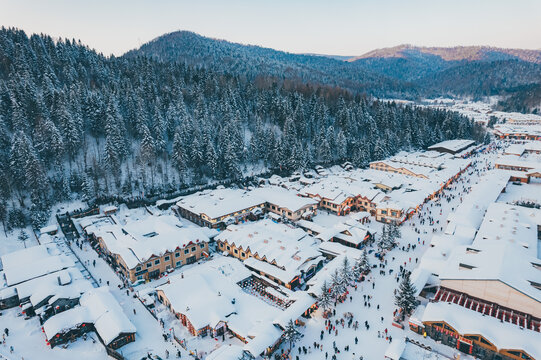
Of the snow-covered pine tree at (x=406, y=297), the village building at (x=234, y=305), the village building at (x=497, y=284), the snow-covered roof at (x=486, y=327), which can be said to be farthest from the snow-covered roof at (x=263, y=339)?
the village building at (x=497, y=284)

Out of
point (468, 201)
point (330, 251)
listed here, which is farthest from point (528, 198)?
point (330, 251)

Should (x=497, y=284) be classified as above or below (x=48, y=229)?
above

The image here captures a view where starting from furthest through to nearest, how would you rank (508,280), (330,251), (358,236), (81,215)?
(81,215)
(358,236)
(330,251)
(508,280)

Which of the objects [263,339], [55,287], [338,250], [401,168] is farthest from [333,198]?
[55,287]

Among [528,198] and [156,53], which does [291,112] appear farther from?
[156,53]

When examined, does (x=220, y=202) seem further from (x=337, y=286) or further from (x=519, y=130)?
(x=519, y=130)

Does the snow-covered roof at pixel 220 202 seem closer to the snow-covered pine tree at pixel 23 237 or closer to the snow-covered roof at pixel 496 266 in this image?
the snow-covered pine tree at pixel 23 237

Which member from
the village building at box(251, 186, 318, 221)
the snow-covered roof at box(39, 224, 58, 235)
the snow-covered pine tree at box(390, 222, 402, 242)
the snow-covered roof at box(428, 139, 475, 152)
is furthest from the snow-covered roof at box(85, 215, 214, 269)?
the snow-covered roof at box(428, 139, 475, 152)
